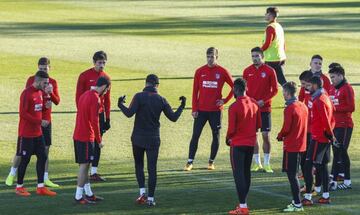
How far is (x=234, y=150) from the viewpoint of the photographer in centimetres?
1496

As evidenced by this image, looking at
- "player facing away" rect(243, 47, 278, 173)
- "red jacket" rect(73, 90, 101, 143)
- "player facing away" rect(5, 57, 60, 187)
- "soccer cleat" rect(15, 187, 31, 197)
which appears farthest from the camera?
"player facing away" rect(243, 47, 278, 173)

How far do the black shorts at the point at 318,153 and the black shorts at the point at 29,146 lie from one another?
4.30m

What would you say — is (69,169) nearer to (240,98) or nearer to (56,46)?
(240,98)

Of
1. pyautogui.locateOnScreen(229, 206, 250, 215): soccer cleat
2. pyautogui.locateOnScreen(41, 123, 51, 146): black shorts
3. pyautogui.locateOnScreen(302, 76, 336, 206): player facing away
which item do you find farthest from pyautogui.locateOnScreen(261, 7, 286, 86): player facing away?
pyautogui.locateOnScreen(229, 206, 250, 215): soccer cleat

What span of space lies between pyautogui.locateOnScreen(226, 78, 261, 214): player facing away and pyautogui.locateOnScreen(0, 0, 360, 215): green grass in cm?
48

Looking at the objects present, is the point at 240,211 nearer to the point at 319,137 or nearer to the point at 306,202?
the point at 306,202

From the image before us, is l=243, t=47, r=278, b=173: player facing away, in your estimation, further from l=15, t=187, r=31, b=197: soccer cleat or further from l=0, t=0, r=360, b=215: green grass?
l=15, t=187, r=31, b=197: soccer cleat

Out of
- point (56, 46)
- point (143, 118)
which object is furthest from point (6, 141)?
point (56, 46)

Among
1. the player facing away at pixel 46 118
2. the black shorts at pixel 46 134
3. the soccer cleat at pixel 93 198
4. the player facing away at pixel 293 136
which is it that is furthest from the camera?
the black shorts at pixel 46 134

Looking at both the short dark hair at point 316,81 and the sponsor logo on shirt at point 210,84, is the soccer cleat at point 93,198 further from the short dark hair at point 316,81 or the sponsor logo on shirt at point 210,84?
the short dark hair at point 316,81

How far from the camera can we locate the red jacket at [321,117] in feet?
50.0

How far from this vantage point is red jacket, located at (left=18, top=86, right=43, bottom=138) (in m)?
15.9

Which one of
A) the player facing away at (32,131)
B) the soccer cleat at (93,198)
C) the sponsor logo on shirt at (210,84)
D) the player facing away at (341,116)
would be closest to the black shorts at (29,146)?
the player facing away at (32,131)

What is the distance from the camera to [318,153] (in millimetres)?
15445
